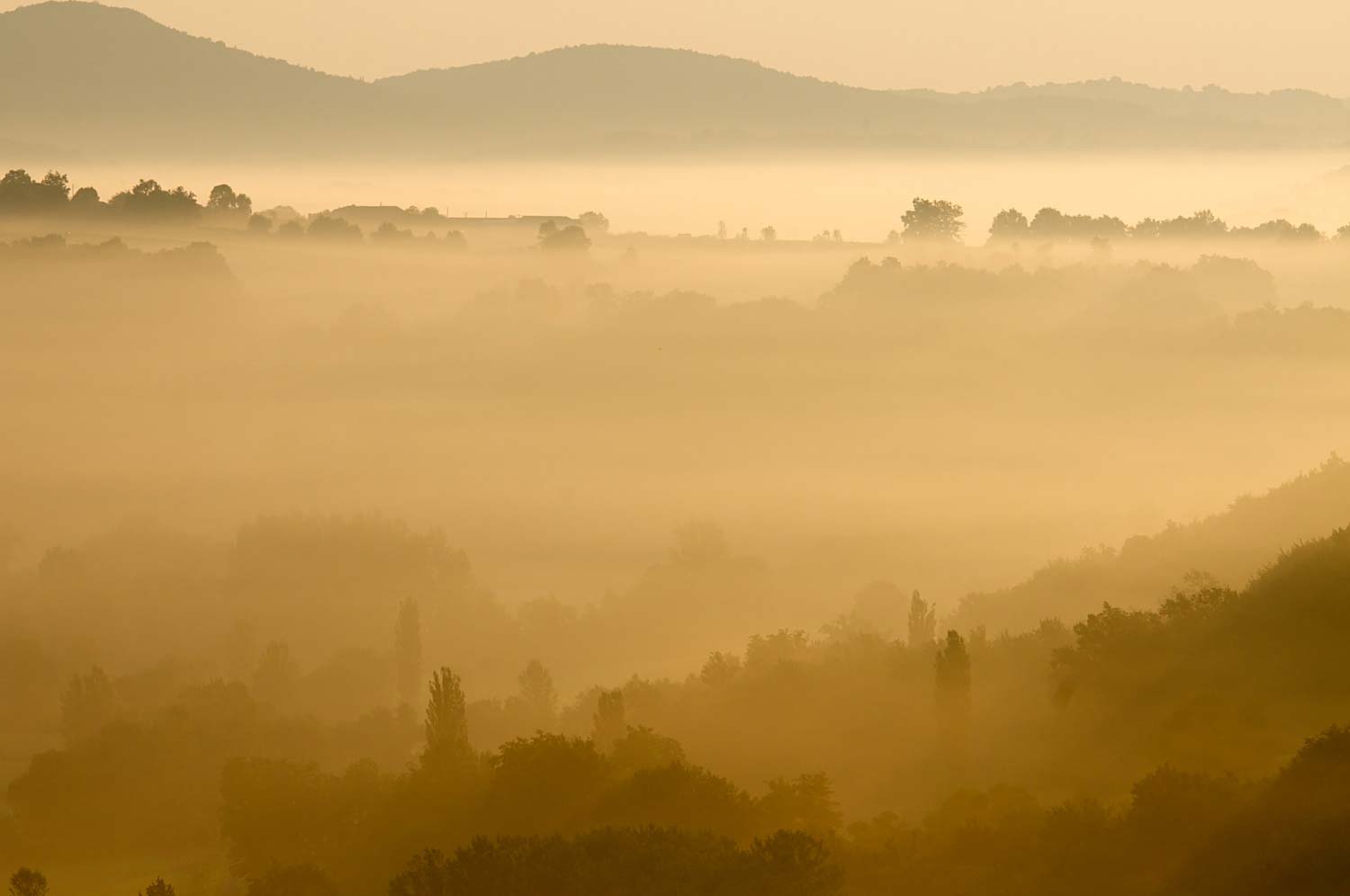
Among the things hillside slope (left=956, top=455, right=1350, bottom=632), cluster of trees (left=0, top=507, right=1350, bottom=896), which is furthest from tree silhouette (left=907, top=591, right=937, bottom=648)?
hillside slope (left=956, top=455, right=1350, bottom=632)

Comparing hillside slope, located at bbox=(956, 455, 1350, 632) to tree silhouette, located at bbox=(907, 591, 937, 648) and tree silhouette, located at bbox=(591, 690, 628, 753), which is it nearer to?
tree silhouette, located at bbox=(907, 591, 937, 648)

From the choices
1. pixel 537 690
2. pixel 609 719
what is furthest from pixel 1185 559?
pixel 537 690

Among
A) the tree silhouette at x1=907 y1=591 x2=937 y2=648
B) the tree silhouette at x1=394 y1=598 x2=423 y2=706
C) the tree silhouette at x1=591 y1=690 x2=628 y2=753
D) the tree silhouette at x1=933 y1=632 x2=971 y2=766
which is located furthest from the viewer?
the tree silhouette at x1=394 y1=598 x2=423 y2=706

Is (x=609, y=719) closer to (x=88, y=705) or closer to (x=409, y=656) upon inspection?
(x=409, y=656)

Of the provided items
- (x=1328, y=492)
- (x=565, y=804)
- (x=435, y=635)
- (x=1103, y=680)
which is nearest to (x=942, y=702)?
(x=1103, y=680)

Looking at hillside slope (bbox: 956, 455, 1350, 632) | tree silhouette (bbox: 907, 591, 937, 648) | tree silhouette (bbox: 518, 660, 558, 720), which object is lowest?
tree silhouette (bbox: 518, 660, 558, 720)

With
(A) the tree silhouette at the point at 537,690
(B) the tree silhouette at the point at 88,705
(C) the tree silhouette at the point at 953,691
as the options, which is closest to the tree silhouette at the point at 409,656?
(A) the tree silhouette at the point at 537,690

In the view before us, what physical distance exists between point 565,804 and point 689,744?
15.7m

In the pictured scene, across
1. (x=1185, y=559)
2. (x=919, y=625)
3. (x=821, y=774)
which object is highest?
(x=1185, y=559)

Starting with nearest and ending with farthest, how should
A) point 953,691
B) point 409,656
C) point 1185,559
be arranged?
point 953,691, point 1185,559, point 409,656

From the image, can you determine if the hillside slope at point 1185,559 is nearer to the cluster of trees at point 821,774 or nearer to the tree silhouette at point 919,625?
the tree silhouette at point 919,625

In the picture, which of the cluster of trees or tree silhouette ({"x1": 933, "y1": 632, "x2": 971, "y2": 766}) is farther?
tree silhouette ({"x1": 933, "y1": 632, "x2": 971, "y2": 766})

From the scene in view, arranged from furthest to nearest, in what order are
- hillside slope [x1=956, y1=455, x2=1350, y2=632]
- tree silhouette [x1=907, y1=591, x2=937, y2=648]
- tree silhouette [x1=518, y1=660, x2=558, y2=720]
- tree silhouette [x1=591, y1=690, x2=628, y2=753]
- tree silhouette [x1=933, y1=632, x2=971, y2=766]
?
tree silhouette [x1=518, y1=660, x2=558, y2=720]
tree silhouette [x1=907, y1=591, x2=937, y2=648]
hillside slope [x1=956, y1=455, x2=1350, y2=632]
tree silhouette [x1=591, y1=690, x2=628, y2=753]
tree silhouette [x1=933, y1=632, x2=971, y2=766]

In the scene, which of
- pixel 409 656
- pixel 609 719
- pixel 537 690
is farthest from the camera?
pixel 409 656
